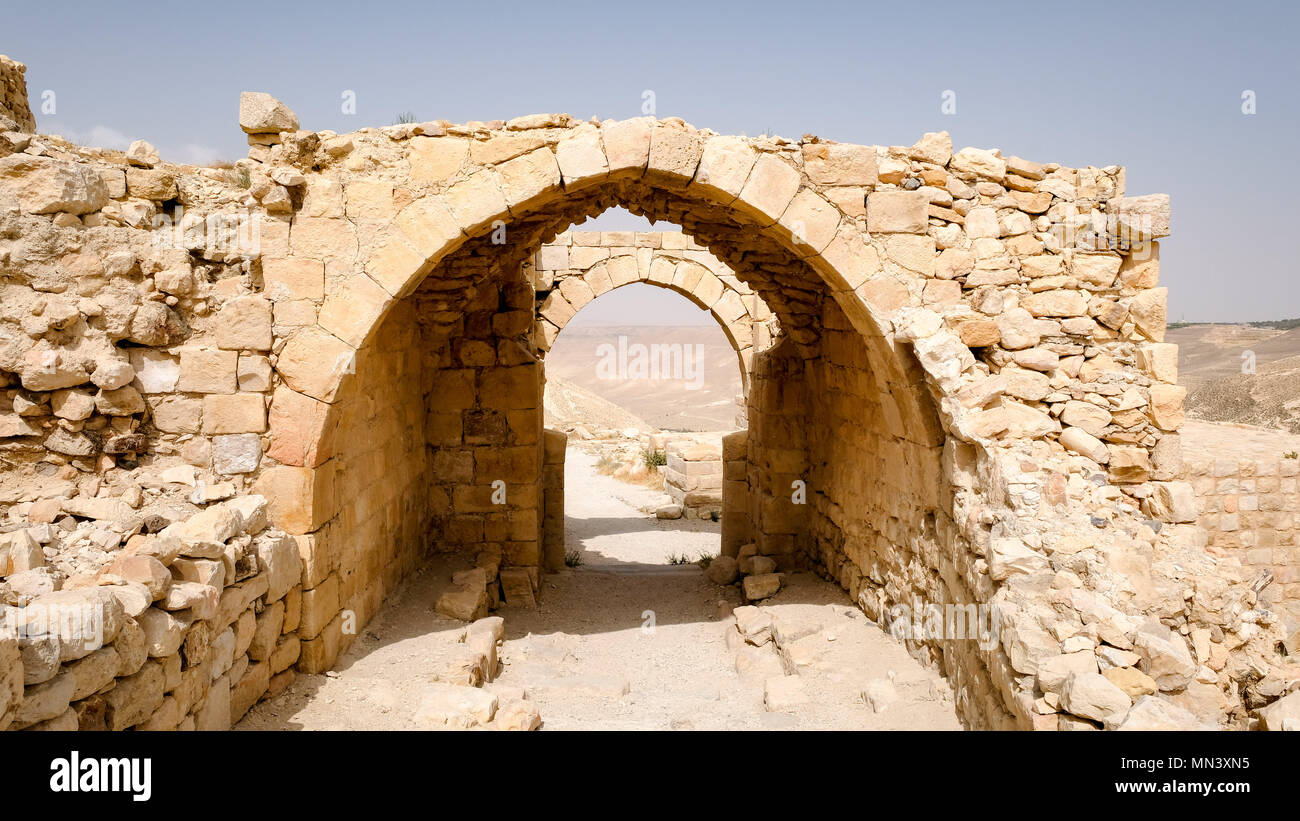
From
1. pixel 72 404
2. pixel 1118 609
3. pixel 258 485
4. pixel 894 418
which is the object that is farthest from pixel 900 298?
pixel 72 404

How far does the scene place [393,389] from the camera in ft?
19.8

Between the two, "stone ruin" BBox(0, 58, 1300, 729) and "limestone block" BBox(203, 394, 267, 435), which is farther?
"limestone block" BBox(203, 394, 267, 435)

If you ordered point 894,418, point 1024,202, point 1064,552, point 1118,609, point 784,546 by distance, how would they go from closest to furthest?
point 1118,609 → point 1064,552 → point 1024,202 → point 894,418 → point 784,546

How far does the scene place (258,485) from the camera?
4504 millimetres

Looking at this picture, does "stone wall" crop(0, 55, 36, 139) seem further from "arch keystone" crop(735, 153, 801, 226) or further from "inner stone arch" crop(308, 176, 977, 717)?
"arch keystone" crop(735, 153, 801, 226)

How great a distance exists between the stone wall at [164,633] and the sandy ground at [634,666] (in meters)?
0.39

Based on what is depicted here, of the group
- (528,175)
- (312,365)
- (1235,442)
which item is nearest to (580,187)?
(528,175)

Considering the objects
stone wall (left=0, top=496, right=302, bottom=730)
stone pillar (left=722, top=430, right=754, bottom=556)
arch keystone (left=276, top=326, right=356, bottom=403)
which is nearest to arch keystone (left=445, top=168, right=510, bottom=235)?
arch keystone (left=276, top=326, right=356, bottom=403)

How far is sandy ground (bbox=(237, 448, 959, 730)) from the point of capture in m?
4.46

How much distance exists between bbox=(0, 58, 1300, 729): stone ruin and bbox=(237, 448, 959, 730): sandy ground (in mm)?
206

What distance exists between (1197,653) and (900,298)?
2.35m

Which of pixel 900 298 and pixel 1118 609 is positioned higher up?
pixel 900 298

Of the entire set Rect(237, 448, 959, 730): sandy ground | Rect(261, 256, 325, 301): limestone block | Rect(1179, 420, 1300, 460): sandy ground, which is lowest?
Rect(237, 448, 959, 730): sandy ground

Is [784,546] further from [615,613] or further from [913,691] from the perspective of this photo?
[913,691]
